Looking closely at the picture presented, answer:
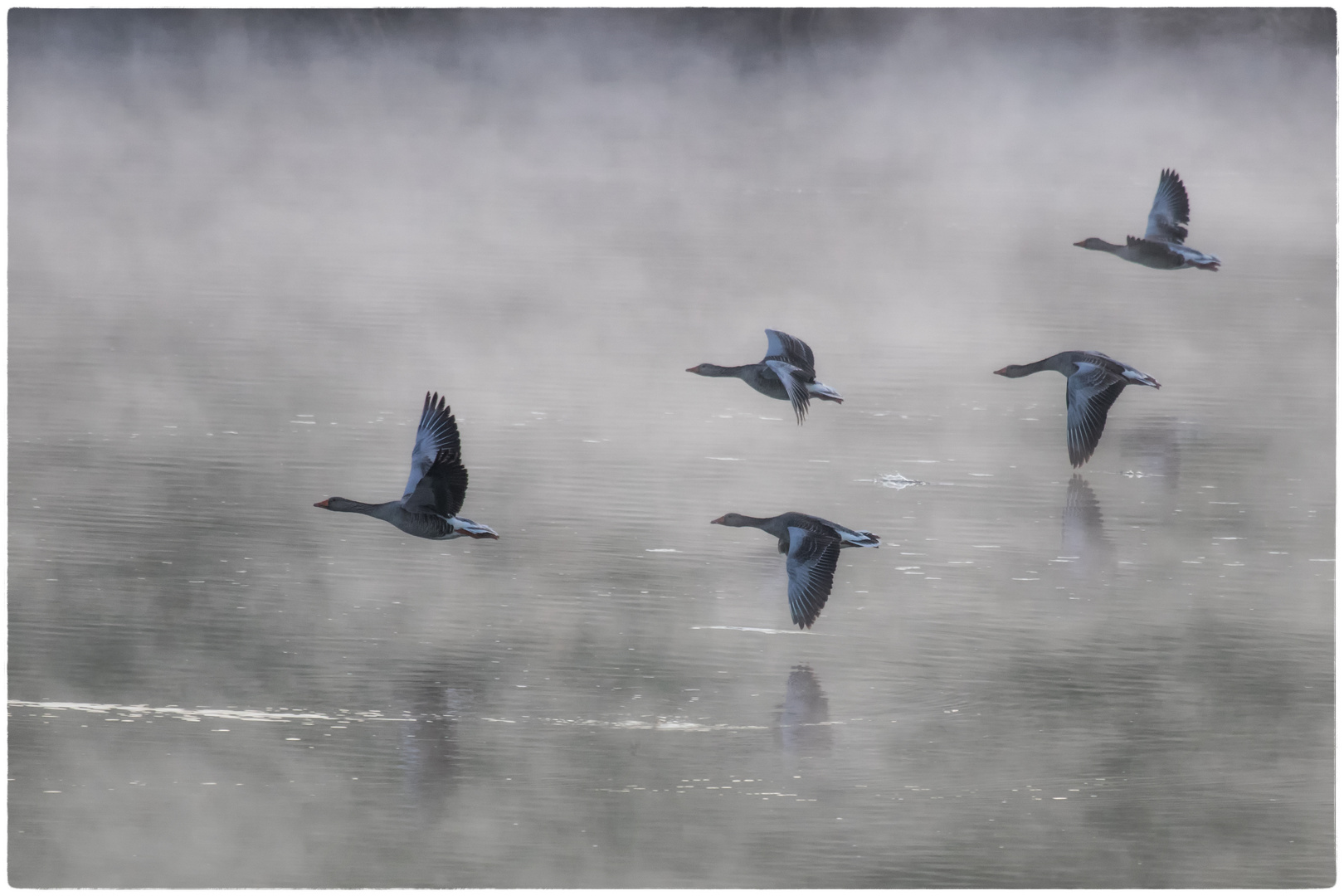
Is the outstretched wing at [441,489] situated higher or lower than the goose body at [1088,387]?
lower

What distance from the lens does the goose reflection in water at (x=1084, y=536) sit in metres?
2.48

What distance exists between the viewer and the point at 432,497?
8.08 ft

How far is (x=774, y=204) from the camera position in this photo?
259 cm

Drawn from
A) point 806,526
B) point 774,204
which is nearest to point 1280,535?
point 806,526

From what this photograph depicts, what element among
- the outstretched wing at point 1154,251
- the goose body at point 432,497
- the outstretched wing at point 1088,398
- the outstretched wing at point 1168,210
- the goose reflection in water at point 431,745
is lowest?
the goose reflection in water at point 431,745

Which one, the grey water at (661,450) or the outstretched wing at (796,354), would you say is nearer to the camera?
the grey water at (661,450)

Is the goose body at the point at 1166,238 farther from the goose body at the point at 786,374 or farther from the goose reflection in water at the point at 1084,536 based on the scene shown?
the goose body at the point at 786,374

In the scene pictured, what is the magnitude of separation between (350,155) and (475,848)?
1262 mm

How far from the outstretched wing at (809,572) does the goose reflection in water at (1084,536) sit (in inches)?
16.1

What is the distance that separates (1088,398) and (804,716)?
0.76 m

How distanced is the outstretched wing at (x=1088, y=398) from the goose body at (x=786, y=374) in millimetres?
414

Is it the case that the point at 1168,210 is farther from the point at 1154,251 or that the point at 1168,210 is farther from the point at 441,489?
the point at 441,489

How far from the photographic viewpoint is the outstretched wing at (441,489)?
8.07ft

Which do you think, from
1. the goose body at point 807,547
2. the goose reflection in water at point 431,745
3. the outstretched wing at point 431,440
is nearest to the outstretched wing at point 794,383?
the goose body at point 807,547
